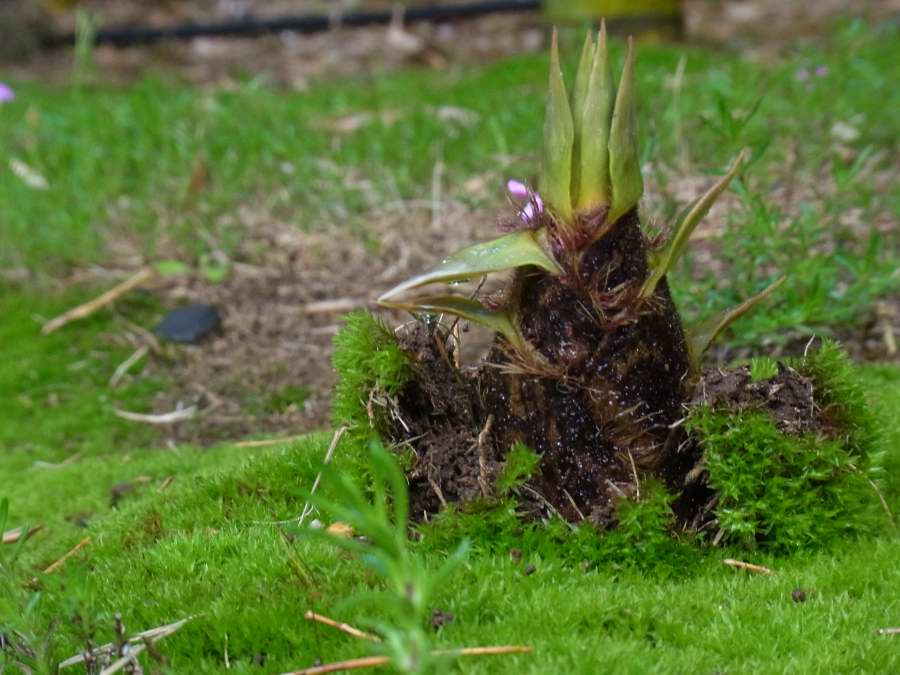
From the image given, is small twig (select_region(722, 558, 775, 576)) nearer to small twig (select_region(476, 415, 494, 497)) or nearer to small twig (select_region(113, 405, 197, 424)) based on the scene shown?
small twig (select_region(476, 415, 494, 497))

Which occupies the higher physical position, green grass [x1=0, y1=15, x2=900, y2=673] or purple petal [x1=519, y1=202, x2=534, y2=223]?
purple petal [x1=519, y1=202, x2=534, y2=223]

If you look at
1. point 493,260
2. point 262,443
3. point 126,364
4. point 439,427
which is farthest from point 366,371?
point 126,364

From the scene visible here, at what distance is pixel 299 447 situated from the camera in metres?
3.15

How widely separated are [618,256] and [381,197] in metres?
3.38

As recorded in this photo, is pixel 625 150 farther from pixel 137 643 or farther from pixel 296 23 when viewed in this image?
pixel 296 23

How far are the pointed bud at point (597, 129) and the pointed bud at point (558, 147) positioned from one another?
1.1 inches

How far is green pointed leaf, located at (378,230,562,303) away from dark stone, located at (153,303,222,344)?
8.83 feet

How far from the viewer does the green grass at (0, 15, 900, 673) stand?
2213 mm

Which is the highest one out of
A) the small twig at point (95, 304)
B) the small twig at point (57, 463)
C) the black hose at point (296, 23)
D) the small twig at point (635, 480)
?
the small twig at point (635, 480)

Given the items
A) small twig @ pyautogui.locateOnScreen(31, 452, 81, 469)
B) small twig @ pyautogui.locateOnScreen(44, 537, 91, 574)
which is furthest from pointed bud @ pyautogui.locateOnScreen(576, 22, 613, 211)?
small twig @ pyautogui.locateOnScreen(31, 452, 81, 469)

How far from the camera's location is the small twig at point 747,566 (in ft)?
8.11

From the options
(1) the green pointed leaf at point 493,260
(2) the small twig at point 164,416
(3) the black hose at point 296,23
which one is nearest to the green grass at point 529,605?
(1) the green pointed leaf at point 493,260

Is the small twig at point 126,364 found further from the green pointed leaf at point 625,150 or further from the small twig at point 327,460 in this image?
the green pointed leaf at point 625,150

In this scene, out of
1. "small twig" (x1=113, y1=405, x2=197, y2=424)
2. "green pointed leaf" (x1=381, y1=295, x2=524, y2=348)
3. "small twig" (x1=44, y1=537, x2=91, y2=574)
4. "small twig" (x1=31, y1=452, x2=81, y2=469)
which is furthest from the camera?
"small twig" (x1=113, y1=405, x2=197, y2=424)
